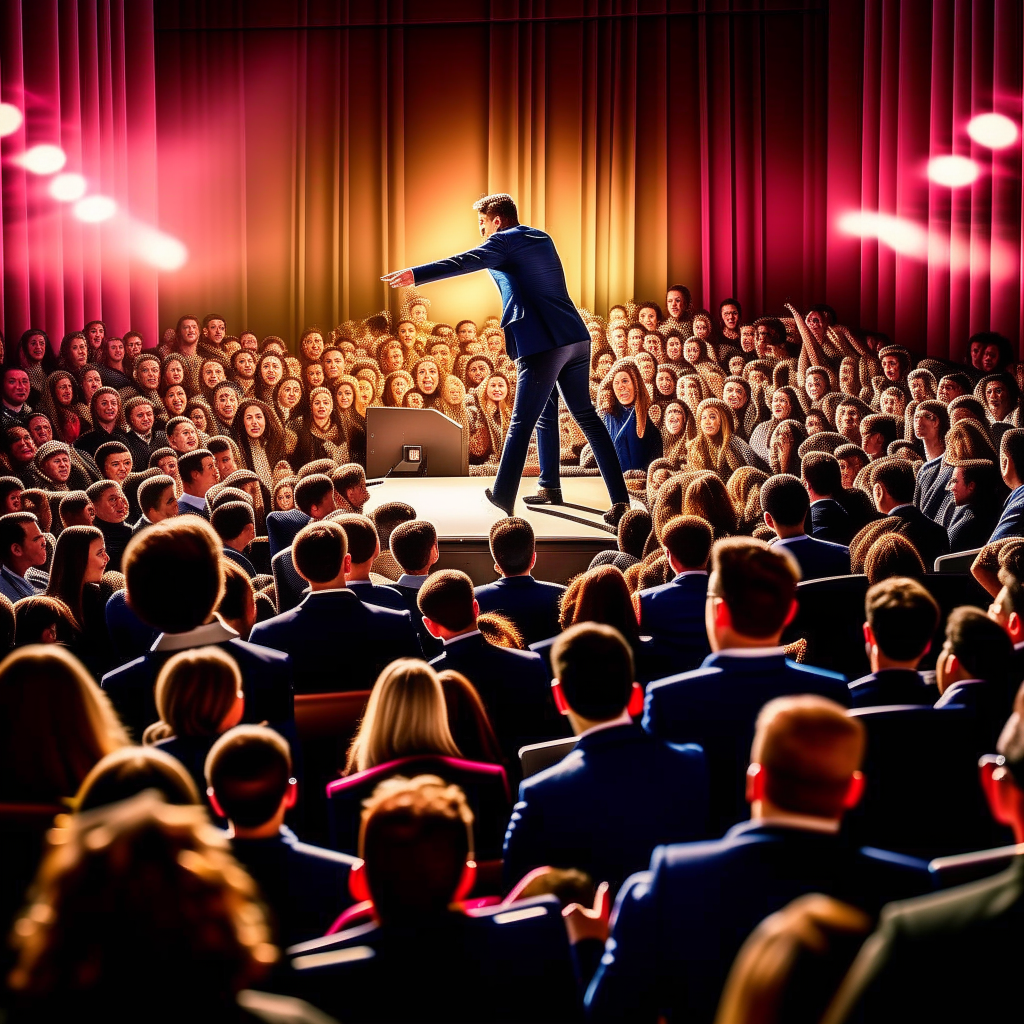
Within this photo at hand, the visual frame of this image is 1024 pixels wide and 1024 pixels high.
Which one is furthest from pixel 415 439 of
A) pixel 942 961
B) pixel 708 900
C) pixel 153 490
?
pixel 942 961

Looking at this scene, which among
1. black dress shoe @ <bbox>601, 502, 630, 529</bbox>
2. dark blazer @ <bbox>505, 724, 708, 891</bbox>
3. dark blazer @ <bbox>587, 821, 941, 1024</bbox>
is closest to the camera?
dark blazer @ <bbox>587, 821, 941, 1024</bbox>

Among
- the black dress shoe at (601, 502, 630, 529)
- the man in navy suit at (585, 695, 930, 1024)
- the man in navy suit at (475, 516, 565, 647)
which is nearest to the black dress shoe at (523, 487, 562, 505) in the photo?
the black dress shoe at (601, 502, 630, 529)

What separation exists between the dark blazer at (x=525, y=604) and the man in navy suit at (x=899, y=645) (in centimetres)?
117

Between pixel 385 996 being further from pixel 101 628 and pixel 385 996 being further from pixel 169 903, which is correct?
pixel 101 628

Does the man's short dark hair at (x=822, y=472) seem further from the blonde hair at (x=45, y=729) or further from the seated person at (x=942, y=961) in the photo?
the seated person at (x=942, y=961)

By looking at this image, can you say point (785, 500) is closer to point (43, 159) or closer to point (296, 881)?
point (296, 881)

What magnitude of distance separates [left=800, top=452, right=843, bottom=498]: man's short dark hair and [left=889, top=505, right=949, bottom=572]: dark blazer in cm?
22

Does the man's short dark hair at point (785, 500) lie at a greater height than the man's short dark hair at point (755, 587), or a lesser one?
greater

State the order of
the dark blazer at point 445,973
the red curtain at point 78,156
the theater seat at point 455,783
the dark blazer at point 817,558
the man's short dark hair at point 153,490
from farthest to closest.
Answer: the red curtain at point 78,156
the man's short dark hair at point 153,490
the dark blazer at point 817,558
the theater seat at point 455,783
the dark blazer at point 445,973

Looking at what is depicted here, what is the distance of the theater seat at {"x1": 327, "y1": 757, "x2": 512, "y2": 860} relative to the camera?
6.33 ft

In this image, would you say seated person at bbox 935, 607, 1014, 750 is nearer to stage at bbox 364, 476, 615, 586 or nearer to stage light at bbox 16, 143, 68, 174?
stage at bbox 364, 476, 615, 586

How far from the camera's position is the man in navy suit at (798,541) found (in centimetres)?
340

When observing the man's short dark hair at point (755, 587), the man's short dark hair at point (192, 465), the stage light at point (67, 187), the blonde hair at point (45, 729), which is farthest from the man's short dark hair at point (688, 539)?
the stage light at point (67, 187)

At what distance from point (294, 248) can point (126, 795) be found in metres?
10.5
